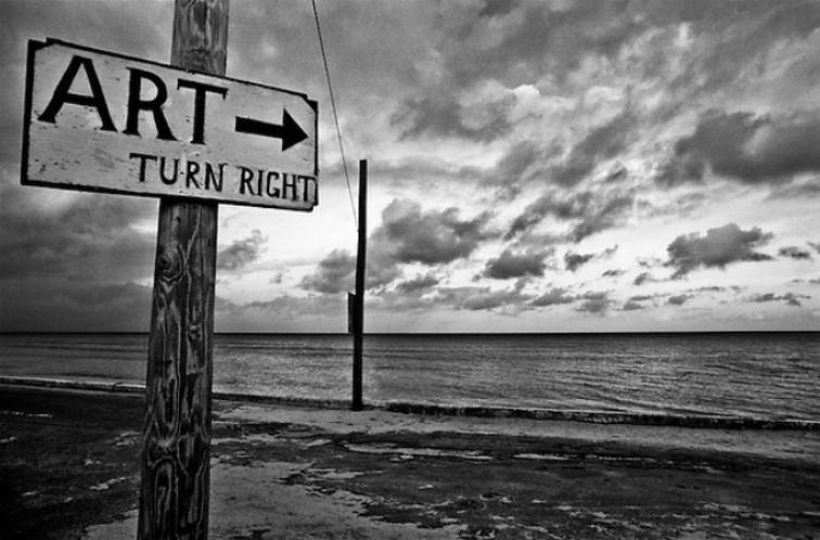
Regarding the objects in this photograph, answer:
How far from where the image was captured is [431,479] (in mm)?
5480

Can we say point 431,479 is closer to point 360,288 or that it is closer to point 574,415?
point 360,288

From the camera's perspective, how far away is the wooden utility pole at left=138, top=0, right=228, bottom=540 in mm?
1888

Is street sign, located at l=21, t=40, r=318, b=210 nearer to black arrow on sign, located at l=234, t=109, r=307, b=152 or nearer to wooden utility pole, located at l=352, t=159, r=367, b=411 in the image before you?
black arrow on sign, located at l=234, t=109, r=307, b=152

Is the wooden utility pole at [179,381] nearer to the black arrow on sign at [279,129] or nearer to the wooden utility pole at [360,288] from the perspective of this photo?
the black arrow on sign at [279,129]

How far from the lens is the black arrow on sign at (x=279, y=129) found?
2154mm

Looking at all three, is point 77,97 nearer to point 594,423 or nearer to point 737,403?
point 594,423

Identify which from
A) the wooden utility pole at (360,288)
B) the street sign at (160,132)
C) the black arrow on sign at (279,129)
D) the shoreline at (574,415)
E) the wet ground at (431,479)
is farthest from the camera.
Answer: the wooden utility pole at (360,288)

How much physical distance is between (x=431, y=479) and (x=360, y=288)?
465cm

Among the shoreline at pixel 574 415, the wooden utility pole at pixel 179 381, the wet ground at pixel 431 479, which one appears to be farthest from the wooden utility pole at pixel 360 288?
the wooden utility pole at pixel 179 381

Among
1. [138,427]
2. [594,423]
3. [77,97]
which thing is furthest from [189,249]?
[594,423]

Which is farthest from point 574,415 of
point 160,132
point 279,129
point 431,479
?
point 160,132

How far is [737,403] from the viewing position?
23.1 metres

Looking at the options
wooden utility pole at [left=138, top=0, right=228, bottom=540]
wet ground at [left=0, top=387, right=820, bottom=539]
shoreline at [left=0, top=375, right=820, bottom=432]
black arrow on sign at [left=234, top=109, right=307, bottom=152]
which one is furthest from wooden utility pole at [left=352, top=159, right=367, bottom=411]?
wooden utility pole at [left=138, top=0, right=228, bottom=540]

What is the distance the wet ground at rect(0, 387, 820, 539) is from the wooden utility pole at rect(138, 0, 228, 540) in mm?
2363
